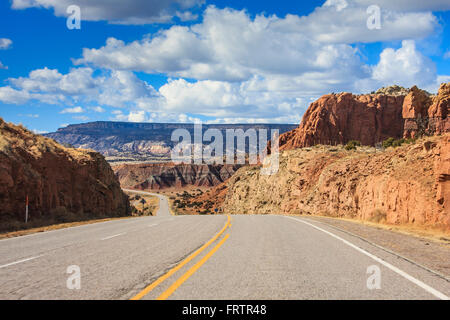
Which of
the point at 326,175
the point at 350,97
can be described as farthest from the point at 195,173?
the point at 326,175

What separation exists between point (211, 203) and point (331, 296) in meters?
82.7

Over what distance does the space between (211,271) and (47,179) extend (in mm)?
21335

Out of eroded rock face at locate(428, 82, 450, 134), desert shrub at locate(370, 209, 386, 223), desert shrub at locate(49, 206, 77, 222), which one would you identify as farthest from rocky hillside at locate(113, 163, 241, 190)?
desert shrub at locate(370, 209, 386, 223)

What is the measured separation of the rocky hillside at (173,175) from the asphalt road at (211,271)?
441ft

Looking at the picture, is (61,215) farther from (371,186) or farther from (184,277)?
(371,186)

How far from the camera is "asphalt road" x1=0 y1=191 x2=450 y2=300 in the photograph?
599 centimetres

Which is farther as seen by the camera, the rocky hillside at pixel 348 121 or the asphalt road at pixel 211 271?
the rocky hillside at pixel 348 121

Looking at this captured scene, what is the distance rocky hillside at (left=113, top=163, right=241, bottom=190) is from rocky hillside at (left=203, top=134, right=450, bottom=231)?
87.9 meters

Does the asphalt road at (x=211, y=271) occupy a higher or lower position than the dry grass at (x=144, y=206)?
higher

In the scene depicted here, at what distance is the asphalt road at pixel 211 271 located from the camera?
236 inches

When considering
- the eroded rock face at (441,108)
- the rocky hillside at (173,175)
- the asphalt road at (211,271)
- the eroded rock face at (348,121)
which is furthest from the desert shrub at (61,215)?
the rocky hillside at (173,175)

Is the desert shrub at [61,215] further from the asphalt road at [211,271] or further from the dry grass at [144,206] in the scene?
the dry grass at [144,206]

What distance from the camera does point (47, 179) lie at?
25.6 meters
